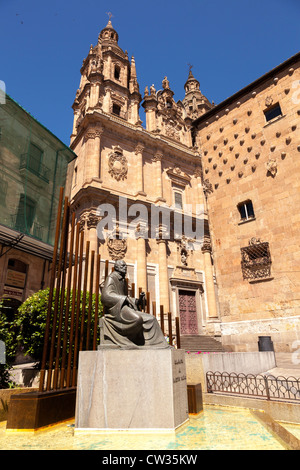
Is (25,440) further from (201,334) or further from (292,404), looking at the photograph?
(201,334)

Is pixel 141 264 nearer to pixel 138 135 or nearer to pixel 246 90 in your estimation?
pixel 138 135

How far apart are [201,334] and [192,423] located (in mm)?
19474

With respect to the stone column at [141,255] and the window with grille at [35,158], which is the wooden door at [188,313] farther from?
the window with grille at [35,158]

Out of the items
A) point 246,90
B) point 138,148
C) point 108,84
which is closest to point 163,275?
point 138,148

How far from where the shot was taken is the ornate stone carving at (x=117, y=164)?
23445 millimetres

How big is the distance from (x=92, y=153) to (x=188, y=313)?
52.4 ft

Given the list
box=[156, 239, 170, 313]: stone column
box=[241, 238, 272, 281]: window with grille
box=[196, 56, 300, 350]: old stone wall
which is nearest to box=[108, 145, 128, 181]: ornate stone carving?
box=[156, 239, 170, 313]: stone column

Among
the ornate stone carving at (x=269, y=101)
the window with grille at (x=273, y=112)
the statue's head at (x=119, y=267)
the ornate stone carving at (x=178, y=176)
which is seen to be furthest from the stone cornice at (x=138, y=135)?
the statue's head at (x=119, y=267)

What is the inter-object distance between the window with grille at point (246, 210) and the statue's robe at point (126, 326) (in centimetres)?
736

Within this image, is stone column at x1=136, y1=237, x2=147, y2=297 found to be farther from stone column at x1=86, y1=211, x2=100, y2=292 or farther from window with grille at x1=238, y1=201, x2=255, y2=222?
window with grille at x1=238, y1=201, x2=255, y2=222

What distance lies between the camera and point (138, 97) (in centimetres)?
2884
